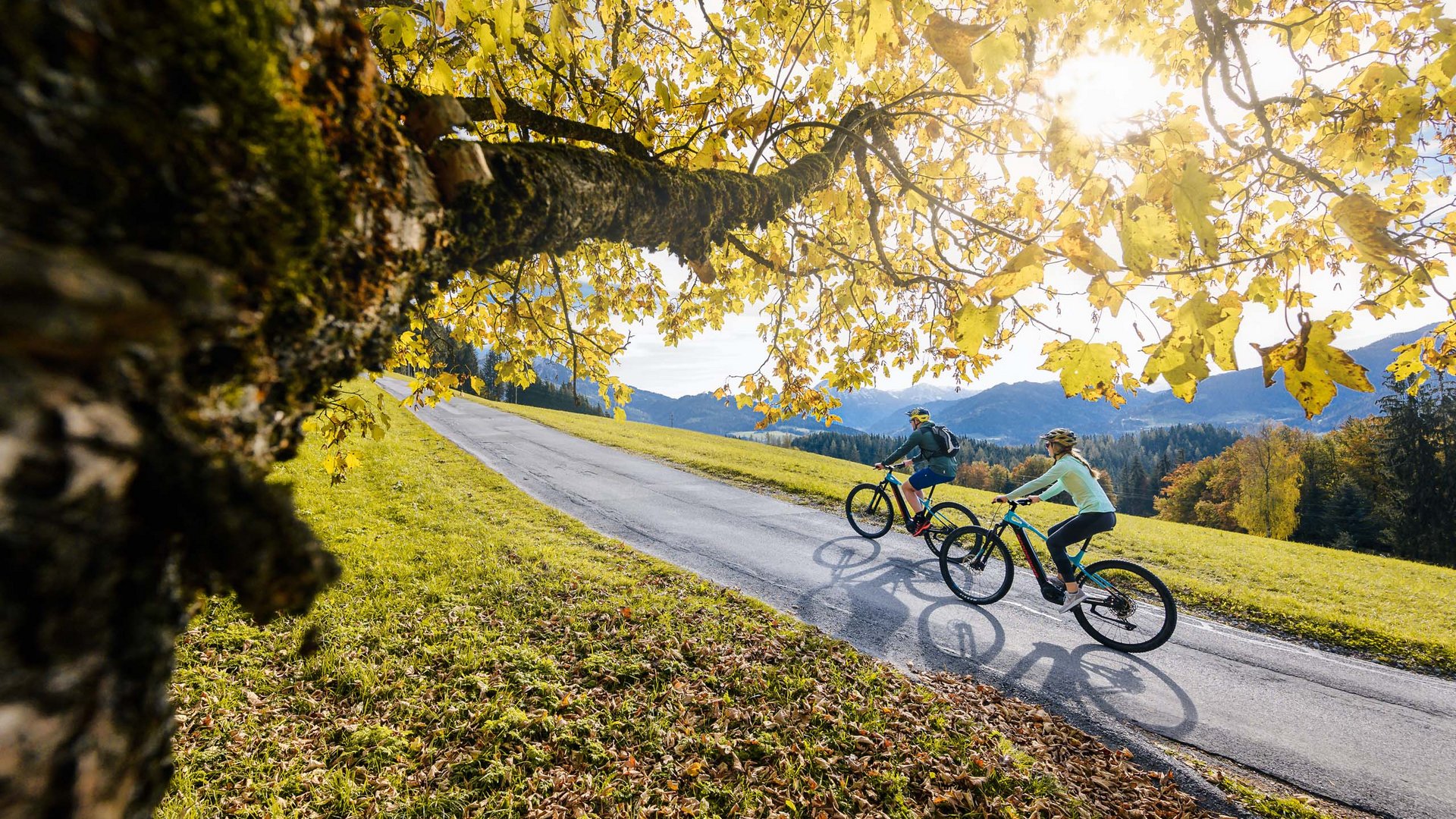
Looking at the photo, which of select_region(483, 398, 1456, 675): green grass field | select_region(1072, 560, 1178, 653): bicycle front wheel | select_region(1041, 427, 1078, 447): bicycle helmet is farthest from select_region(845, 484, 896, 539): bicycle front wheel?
select_region(1041, 427, 1078, 447): bicycle helmet

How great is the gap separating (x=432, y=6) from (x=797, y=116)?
281 cm

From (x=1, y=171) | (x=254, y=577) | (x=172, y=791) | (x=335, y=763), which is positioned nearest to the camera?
(x=1, y=171)

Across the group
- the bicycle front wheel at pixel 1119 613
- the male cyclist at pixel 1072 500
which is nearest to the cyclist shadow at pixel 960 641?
the male cyclist at pixel 1072 500

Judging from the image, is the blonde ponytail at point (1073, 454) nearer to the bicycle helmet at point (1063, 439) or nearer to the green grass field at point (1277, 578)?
the bicycle helmet at point (1063, 439)

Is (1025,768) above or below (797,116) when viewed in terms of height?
below

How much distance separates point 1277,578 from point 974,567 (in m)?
7.53

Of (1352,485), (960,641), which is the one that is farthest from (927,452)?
(1352,485)

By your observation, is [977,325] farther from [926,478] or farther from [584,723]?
[926,478]

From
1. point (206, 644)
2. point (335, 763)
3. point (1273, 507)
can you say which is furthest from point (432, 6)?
point (1273, 507)

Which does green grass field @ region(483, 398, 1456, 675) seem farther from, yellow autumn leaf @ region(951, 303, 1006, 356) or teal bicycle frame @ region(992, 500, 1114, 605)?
yellow autumn leaf @ region(951, 303, 1006, 356)

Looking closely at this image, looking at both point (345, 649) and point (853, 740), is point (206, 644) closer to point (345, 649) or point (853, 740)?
point (345, 649)

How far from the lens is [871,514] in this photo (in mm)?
11117

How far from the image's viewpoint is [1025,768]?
4.07m

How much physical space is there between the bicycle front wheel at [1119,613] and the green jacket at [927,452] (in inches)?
99.9
